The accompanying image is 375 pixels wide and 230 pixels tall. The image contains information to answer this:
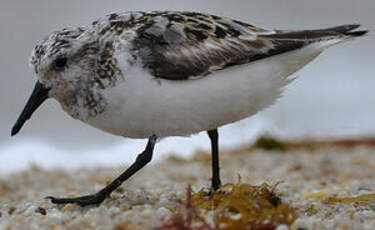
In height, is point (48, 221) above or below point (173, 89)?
below

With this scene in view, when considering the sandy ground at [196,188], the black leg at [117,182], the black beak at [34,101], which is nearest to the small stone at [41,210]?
the sandy ground at [196,188]

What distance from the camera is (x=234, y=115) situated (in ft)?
15.9

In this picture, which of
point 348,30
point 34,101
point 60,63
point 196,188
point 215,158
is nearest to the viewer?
point 60,63

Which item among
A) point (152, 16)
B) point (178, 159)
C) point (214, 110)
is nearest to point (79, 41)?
point (152, 16)

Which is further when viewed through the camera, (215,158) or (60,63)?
(215,158)

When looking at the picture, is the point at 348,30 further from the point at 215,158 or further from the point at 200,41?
the point at 215,158

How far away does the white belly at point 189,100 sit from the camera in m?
4.47

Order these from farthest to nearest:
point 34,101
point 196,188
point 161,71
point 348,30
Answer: point 196,188, point 348,30, point 34,101, point 161,71

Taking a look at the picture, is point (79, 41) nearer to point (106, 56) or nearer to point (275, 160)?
point (106, 56)

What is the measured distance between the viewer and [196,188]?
21.0 feet

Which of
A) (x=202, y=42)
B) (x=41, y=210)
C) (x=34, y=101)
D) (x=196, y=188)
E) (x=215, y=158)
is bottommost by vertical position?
(x=196, y=188)

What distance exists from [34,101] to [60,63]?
37 centimetres

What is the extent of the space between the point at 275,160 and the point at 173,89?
206 inches

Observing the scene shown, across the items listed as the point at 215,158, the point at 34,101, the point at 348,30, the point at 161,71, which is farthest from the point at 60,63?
the point at 348,30
